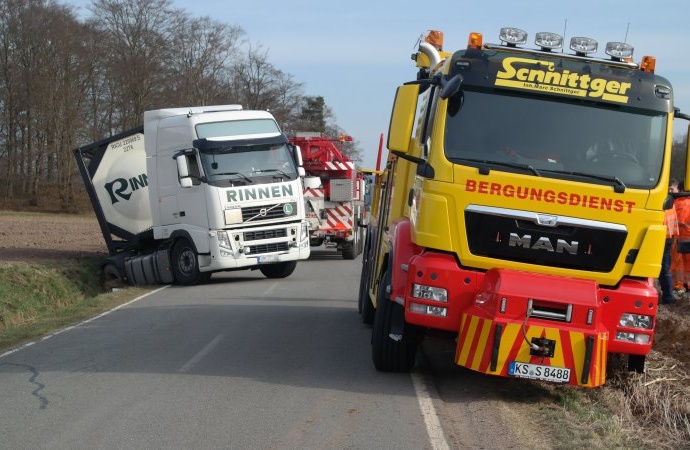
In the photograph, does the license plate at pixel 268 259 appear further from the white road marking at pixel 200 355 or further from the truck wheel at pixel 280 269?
the white road marking at pixel 200 355

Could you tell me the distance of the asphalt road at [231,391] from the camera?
6.81m

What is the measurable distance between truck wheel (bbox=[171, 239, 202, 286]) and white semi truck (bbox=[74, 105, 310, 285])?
2cm

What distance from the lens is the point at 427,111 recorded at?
29.8 ft

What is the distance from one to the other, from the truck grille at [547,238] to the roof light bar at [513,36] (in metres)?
1.76

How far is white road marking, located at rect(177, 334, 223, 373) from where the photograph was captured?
9.52 meters

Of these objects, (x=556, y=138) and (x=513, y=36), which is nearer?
(x=556, y=138)

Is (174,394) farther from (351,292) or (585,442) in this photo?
(351,292)

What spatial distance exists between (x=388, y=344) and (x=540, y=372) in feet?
5.88

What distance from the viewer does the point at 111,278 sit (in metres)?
22.4

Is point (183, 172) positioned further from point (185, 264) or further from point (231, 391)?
point (231, 391)

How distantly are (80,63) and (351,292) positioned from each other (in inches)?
1602

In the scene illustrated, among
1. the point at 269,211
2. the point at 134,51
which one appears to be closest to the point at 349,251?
the point at 269,211

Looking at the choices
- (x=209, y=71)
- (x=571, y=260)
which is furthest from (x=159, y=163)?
(x=209, y=71)

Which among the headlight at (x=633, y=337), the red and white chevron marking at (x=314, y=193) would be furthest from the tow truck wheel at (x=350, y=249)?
the headlight at (x=633, y=337)
